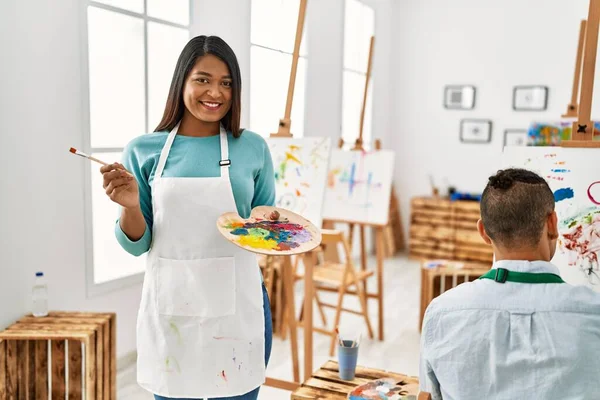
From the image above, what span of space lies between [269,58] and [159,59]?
3.80 ft

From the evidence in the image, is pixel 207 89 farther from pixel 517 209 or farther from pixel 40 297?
pixel 40 297

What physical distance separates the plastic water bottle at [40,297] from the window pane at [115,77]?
767 millimetres

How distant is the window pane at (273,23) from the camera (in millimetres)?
4117

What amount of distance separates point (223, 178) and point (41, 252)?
4.78 feet

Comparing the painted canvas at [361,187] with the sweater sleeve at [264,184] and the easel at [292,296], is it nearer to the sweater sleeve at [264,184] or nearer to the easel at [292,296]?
the easel at [292,296]

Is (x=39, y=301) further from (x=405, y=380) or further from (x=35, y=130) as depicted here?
(x=405, y=380)

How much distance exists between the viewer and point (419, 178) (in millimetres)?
6848

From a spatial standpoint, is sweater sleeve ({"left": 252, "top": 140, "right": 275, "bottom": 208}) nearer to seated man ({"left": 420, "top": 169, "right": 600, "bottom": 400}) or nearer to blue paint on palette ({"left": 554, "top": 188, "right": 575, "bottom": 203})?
seated man ({"left": 420, "top": 169, "right": 600, "bottom": 400})

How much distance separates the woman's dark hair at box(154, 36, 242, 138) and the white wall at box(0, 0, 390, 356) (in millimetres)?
1144

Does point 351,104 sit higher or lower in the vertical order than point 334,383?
higher

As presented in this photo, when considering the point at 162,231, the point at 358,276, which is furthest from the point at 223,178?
the point at 358,276

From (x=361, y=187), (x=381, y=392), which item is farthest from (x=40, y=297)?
(x=361, y=187)

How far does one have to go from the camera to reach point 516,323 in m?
1.18

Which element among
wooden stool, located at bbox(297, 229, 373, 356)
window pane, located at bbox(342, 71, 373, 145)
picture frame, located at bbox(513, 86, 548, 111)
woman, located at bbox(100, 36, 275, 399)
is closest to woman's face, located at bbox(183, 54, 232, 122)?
woman, located at bbox(100, 36, 275, 399)
